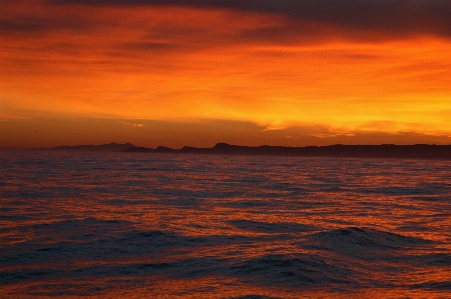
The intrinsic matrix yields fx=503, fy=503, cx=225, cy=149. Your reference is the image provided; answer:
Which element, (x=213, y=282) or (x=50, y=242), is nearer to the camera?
(x=213, y=282)

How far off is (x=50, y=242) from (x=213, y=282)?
23.4 feet

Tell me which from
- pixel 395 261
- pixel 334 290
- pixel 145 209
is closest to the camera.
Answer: pixel 334 290

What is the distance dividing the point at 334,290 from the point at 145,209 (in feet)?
50.5

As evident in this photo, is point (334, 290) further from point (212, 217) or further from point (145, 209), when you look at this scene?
point (145, 209)

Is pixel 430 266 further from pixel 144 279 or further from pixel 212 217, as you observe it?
pixel 212 217

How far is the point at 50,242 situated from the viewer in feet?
55.4

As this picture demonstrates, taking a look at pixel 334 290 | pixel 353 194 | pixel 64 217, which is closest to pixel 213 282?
pixel 334 290

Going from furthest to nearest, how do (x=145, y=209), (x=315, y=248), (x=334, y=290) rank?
(x=145, y=209), (x=315, y=248), (x=334, y=290)

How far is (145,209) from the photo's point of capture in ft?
84.8

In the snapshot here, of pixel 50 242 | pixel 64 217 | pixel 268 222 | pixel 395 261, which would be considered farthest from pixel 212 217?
pixel 395 261

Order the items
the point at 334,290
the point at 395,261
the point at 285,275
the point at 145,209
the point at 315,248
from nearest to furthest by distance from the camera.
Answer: the point at 334,290, the point at 285,275, the point at 395,261, the point at 315,248, the point at 145,209

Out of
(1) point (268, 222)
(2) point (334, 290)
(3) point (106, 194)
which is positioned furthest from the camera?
(3) point (106, 194)

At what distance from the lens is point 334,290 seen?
11992mm

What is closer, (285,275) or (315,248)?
(285,275)
